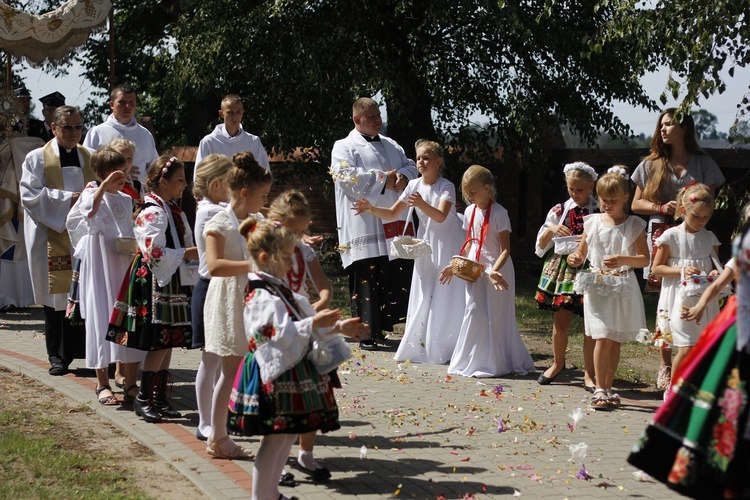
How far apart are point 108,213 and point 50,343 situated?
186 centimetres

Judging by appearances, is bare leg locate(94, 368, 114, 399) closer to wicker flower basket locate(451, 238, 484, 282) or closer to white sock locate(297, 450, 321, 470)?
white sock locate(297, 450, 321, 470)

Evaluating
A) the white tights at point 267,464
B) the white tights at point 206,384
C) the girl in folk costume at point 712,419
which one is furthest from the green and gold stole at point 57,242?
the girl in folk costume at point 712,419

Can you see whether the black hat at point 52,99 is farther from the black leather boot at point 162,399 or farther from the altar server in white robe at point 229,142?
the black leather boot at point 162,399

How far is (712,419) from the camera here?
11.6 ft

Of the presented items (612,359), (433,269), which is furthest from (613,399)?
(433,269)

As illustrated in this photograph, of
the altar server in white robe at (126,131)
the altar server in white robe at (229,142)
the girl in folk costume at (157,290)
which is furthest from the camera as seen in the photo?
the altar server in white robe at (229,142)

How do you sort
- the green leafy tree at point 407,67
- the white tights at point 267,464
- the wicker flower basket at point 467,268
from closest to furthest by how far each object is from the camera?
the white tights at point 267,464, the wicker flower basket at point 467,268, the green leafy tree at point 407,67

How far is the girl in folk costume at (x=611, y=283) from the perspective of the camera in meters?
7.59

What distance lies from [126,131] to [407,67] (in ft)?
26.8

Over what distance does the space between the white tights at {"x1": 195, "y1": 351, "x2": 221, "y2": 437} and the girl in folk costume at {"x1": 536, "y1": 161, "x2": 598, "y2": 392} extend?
3.08 m

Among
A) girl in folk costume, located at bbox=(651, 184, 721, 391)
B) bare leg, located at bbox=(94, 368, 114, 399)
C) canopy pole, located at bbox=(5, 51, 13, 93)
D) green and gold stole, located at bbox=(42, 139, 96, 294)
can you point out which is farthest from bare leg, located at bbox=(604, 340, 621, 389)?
canopy pole, located at bbox=(5, 51, 13, 93)

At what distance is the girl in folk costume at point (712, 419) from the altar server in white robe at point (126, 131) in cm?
665

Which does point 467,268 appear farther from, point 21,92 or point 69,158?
point 21,92

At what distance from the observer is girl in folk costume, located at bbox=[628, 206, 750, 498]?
11.2 ft
